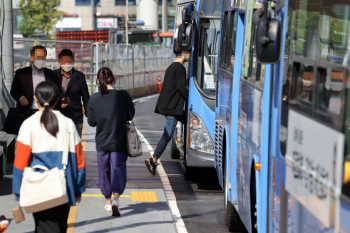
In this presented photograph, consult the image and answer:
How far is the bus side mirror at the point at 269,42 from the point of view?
11.4 ft

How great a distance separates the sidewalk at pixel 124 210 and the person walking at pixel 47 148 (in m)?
1.82

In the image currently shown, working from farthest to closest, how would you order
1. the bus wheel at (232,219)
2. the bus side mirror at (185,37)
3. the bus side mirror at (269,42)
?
the bus side mirror at (185,37) < the bus wheel at (232,219) < the bus side mirror at (269,42)

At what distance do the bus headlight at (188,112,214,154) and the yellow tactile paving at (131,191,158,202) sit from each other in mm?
993

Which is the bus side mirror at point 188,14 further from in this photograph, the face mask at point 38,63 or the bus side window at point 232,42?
the face mask at point 38,63

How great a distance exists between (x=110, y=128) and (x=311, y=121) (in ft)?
12.4

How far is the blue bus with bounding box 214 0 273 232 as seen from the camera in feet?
13.5

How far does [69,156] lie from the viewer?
4043 millimetres

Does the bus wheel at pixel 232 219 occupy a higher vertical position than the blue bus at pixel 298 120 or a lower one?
lower

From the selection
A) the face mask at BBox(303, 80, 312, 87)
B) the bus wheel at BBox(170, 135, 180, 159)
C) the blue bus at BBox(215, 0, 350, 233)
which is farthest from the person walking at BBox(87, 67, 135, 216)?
the bus wheel at BBox(170, 135, 180, 159)

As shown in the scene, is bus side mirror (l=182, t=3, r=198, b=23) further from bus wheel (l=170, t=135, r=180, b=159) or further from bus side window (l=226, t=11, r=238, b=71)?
bus wheel (l=170, t=135, r=180, b=159)

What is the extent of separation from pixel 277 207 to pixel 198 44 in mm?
5168

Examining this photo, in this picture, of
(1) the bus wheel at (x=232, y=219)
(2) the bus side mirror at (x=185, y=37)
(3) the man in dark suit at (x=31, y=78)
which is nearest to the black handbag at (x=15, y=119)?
(3) the man in dark suit at (x=31, y=78)

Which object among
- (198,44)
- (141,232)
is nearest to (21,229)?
(141,232)

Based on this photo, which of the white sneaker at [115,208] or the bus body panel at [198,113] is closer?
the white sneaker at [115,208]
